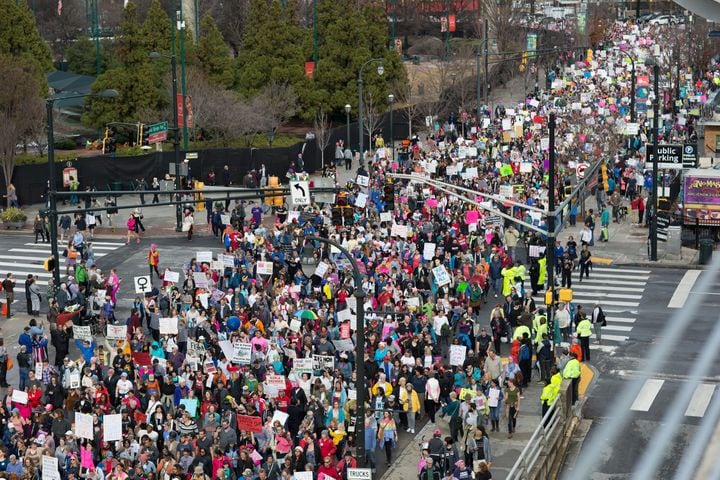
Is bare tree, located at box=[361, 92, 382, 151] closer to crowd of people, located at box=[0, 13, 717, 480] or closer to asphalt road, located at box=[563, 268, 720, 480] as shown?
crowd of people, located at box=[0, 13, 717, 480]

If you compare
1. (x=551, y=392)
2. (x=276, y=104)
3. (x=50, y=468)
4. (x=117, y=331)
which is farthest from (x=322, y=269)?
(x=276, y=104)

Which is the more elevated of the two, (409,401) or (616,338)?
(409,401)

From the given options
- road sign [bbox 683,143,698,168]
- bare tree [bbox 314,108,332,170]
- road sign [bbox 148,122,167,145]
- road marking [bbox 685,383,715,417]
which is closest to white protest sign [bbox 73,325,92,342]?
road marking [bbox 685,383,715,417]

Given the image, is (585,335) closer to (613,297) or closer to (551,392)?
(551,392)

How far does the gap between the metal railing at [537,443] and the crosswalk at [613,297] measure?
Answer: 24.0ft

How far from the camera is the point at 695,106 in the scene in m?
70.9

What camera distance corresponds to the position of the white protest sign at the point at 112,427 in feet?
79.9

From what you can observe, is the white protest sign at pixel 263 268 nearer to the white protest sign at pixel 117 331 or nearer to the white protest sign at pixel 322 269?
the white protest sign at pixel 322 269

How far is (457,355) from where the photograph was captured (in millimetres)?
27656

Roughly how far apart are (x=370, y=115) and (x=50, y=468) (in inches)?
1824

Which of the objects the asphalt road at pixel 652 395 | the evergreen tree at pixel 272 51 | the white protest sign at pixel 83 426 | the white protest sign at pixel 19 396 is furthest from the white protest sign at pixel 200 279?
the evergreen tree at pixel 272 51

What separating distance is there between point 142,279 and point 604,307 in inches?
548

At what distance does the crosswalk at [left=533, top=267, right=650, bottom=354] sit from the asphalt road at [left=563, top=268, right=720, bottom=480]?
0.32m

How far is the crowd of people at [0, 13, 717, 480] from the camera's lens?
24094 mm
